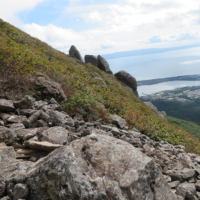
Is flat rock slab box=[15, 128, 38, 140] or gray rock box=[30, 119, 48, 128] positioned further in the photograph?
gray rock box=[30, 119, 48, 128]

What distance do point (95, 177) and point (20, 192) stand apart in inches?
66.6

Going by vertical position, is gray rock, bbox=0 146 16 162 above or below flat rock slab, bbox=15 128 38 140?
below

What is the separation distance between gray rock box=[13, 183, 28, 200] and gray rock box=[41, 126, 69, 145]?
91.9 inches

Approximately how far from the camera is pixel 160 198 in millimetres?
3908

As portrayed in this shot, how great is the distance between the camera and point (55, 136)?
608 cm

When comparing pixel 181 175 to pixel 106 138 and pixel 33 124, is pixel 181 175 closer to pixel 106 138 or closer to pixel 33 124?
pixel 106 138

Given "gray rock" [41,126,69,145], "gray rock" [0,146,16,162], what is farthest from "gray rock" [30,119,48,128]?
"gray rock" [0,146,16,162]

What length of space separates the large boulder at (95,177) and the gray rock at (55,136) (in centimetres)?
180

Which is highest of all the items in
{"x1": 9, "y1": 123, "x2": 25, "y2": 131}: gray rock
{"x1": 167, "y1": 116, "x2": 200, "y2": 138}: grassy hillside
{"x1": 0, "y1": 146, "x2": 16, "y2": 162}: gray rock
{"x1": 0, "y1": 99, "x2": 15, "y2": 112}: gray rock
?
{"x1": 0, "y1": 99, "x2": 15, "y2": 112}: gray rock

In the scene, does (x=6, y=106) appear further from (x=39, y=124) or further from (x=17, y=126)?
(x=39, y=124)

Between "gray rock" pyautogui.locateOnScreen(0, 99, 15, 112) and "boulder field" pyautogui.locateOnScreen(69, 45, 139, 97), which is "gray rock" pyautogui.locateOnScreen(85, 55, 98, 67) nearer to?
"boulder field" pyautogui.locateOnScreen(69, 45, 139, 97)

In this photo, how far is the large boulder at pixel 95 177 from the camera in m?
3.30

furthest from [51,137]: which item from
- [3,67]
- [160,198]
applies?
[3,67]

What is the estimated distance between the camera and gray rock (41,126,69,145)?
19.3ft
